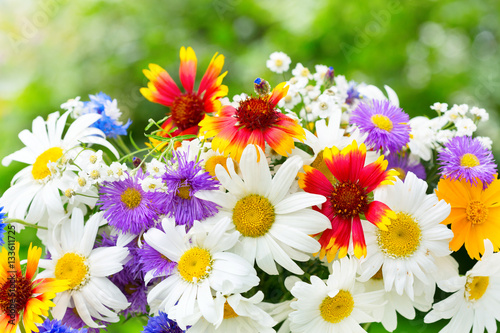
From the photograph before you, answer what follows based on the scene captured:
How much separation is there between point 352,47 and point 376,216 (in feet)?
4.13

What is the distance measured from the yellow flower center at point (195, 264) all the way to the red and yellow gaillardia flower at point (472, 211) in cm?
28

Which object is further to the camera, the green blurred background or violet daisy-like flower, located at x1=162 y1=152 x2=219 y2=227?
the green blurred background

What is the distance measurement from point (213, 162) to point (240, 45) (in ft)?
4.78

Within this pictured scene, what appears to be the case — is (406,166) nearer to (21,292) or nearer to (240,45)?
(21,292)

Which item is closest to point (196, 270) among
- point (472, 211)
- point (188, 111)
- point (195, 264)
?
point (195, 264)

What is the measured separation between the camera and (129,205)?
55 cm

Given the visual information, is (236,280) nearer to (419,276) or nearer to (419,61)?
(419,276)

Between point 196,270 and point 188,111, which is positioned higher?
point 188,111

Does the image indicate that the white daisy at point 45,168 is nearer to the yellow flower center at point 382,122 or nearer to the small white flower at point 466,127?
the yellow flower center at point 382,122

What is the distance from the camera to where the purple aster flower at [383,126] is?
567mm

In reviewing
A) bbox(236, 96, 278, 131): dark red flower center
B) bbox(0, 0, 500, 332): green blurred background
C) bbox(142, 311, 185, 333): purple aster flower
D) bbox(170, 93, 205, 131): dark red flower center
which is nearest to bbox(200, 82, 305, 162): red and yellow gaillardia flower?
bbox(236, 96, 278, 131): dark red flower center

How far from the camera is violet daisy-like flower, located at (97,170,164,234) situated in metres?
0.54

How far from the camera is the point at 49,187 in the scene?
575mm

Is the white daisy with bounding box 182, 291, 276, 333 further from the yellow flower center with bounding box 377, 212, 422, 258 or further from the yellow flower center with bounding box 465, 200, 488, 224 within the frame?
the yellow flower center with bounding box 465, 200, 488, 224
